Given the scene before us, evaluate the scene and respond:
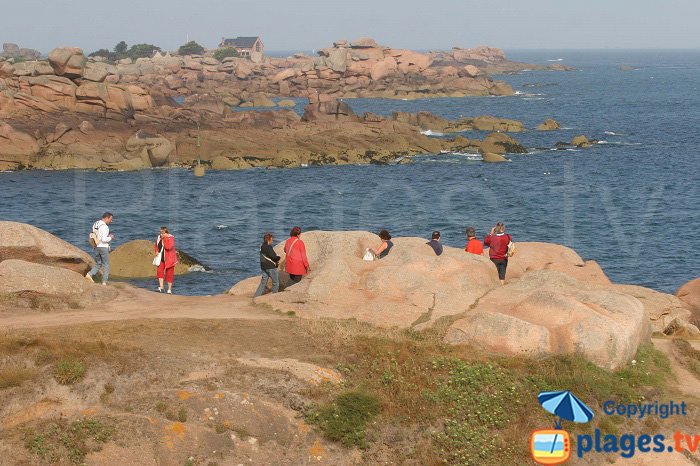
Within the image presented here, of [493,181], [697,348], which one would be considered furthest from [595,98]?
[697,348]

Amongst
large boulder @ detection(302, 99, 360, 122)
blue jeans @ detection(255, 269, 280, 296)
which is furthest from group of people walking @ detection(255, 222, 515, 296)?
large boulder @ detection(302, 99, 360, 122)

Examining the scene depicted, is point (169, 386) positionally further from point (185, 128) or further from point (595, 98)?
point (595, 98)

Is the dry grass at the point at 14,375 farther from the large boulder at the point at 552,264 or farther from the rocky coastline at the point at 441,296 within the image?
the large boulder at the point at 552,264

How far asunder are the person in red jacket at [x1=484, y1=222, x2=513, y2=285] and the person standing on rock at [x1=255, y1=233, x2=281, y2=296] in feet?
17.3

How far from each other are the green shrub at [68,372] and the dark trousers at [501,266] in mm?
10898

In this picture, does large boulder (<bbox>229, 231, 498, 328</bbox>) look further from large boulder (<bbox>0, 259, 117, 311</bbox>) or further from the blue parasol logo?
the blue parasol logo

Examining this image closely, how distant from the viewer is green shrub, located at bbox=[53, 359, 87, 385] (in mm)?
15508

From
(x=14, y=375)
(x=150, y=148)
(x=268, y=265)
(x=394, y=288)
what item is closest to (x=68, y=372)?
(x=14, y=375)

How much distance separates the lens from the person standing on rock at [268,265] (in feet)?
71.5

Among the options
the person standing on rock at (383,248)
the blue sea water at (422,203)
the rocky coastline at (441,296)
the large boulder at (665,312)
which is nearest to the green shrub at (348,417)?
the rocky coastline at (441,296)

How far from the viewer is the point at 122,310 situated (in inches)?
813

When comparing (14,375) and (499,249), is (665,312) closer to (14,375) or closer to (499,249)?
(499,249)

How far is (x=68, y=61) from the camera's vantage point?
73750 millimetres

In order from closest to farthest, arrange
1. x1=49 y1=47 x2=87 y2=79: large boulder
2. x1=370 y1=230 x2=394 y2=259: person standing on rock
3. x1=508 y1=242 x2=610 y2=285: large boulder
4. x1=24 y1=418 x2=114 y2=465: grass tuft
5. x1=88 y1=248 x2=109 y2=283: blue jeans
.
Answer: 1. x1=24 y1=418 x2=114 y2=465: grass tuft
2. x1=370 y1=230 x2=394 y2=259: person standing on rock
3. x1=88 y1=248 x2=109 y2=283: blue jeans
4. x1=508 y1=242 x2=610 y2=285: large boulder
5. x1=49 y1=47 x2=87 y2=79: large boulder
